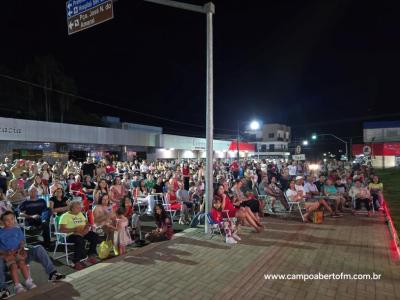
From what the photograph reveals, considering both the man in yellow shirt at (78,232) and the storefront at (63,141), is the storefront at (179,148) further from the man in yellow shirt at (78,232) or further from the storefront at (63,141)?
the man in yellow shirt at (78,232)

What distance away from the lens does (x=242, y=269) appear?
207 inches

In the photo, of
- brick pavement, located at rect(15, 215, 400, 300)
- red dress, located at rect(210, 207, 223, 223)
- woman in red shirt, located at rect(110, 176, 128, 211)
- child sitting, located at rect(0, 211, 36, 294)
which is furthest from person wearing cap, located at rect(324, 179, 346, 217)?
child sitting, located at rect(0, 211, 36, 294)

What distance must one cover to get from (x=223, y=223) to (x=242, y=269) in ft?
6.59

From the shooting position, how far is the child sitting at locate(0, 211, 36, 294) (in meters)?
4.60

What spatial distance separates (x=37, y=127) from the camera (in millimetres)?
22031

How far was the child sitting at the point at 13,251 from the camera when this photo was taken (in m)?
4.60

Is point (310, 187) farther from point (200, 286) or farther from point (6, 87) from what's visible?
point (6, 87)

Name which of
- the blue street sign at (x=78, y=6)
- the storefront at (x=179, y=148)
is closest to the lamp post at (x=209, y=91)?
the blue street sign at (x=78, y=6)

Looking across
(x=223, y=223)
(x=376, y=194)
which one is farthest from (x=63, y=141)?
(x=376, y=194)

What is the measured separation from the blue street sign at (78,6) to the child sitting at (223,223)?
5376 mm

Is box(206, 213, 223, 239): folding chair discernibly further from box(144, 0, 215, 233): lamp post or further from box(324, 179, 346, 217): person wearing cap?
box(324, 179, 346, 217): person wearing cap

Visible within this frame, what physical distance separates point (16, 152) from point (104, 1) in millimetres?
18879

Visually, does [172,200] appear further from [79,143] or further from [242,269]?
[79,143]

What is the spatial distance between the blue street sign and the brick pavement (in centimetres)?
547
